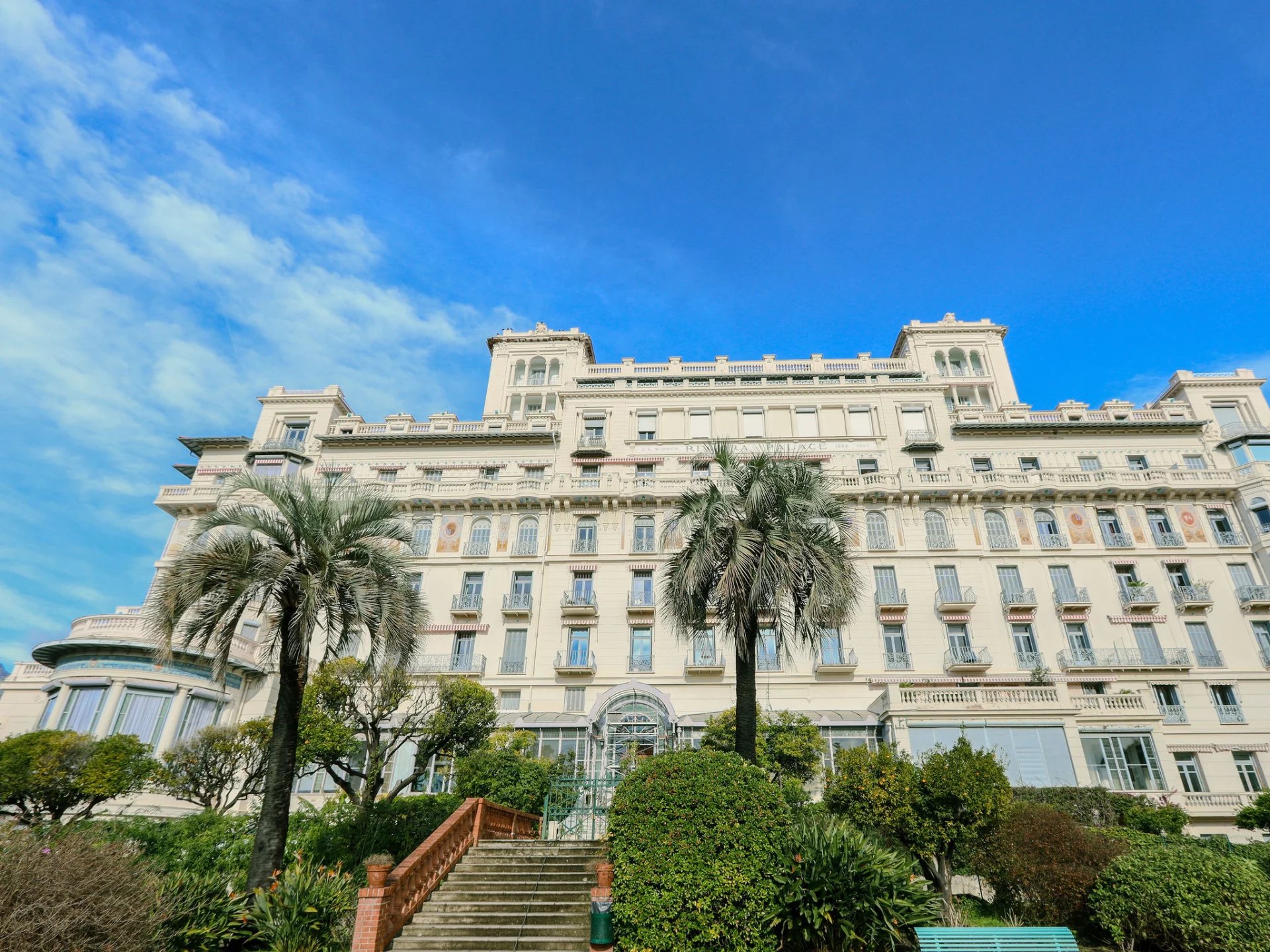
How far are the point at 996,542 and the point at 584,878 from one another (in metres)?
26.0

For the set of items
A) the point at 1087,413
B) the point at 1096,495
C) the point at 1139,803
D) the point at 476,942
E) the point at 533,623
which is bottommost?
the point at 476,942

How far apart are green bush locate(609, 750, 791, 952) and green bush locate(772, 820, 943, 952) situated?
327 millimetres

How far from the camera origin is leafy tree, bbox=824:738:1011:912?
1406 cm

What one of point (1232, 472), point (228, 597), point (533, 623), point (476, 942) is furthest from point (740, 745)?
point (1232, 472)

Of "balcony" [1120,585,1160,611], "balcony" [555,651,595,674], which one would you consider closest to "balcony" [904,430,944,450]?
"balcony" [1120,585,1160,611]

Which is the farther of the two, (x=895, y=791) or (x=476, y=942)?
(x=895, y=791)

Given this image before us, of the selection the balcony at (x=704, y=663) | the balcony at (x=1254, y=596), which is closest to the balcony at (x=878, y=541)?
the balcony at (x=704, y=663)

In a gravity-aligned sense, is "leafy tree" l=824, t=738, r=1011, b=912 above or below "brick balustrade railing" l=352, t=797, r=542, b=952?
above

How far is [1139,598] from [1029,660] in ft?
19.2

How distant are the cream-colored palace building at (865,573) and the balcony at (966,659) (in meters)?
0.13

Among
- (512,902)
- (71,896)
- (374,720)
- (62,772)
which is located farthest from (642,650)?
(71,896)

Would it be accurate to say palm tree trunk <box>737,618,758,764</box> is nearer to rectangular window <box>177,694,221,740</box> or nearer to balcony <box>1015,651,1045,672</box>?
balcony <box>1015,651,1045,672</box>

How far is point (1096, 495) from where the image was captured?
33.4m

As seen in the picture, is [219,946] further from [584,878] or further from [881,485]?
[881,485]
